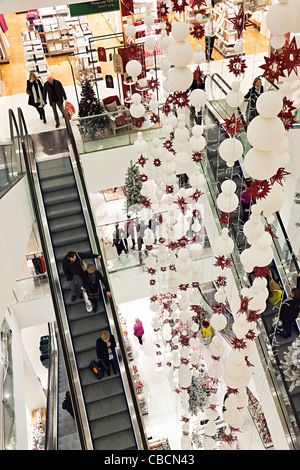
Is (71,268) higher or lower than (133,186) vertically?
lower

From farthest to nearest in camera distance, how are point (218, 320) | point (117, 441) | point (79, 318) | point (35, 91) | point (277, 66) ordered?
point (35, 91)
point (79, 318)
point (117, 441)
point (218, 320)
point (277, 66)

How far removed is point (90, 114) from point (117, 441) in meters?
6.37

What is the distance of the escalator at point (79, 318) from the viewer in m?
7.54

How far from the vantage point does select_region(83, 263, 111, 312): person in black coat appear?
313 inches

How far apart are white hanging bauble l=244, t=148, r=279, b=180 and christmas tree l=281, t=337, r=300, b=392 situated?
488 centimetres

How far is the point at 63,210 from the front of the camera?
370 inches

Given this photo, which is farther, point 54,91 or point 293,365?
point 54,91

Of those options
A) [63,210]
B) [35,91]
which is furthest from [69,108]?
[63,210]

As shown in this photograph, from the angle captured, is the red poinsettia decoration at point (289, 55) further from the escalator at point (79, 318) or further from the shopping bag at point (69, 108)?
the shopping bag at point (69, 108)

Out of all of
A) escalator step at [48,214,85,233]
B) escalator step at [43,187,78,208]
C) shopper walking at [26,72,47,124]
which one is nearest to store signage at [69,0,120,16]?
shopper walking at [26,72,47,124]

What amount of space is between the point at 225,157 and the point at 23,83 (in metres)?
12.2

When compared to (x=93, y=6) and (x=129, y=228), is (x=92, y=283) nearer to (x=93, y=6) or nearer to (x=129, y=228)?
(x=129, y=228)

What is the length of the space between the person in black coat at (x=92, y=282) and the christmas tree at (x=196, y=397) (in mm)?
3310

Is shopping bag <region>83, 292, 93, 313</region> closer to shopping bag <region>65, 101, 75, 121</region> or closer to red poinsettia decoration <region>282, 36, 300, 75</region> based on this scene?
shopping bag <region>65, 101, 75, 121</region>
